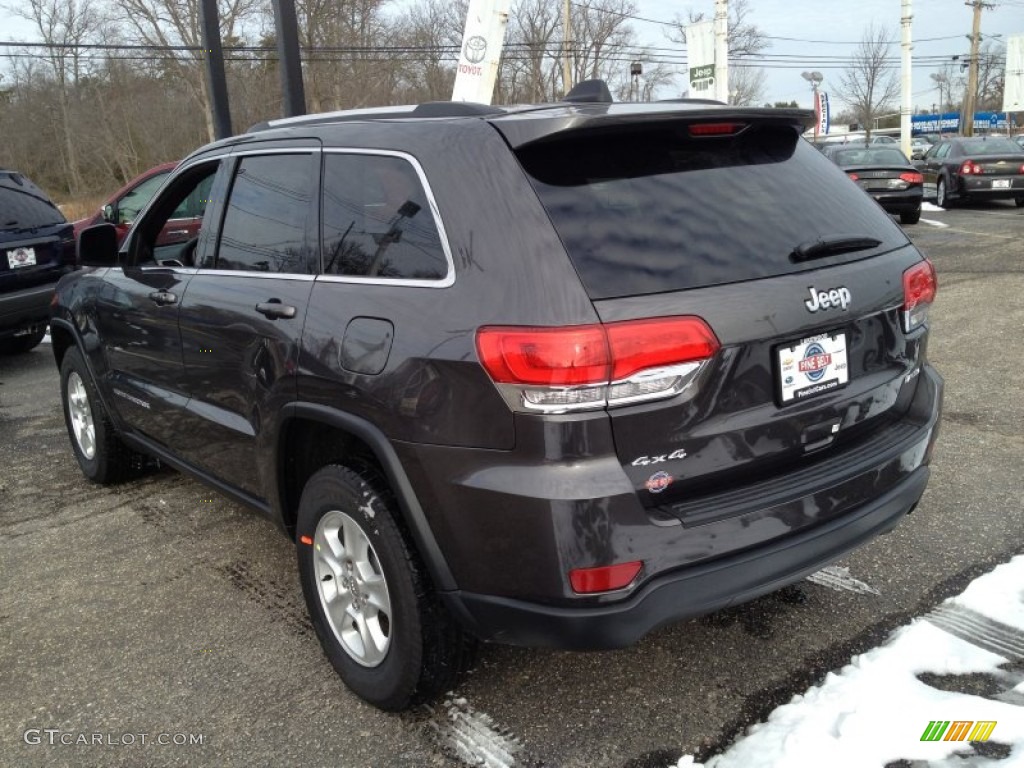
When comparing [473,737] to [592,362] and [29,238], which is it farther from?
[29,238]

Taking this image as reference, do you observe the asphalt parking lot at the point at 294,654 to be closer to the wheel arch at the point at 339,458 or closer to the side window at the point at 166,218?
the wheel arch at the point at 339,458

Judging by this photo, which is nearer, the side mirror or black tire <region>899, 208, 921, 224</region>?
the side mirror

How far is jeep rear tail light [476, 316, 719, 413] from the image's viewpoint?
210cm

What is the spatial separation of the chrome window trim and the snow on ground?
1.48 m

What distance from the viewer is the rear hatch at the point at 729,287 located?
221cm

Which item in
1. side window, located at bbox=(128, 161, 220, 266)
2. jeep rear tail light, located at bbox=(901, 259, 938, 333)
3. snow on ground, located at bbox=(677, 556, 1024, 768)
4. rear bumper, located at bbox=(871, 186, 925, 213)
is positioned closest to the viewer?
snow on ground, located at bbox=(677, 556, 1024, 768)

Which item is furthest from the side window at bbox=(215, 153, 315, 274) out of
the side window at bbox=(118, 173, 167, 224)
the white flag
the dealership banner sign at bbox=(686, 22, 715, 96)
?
the white flag

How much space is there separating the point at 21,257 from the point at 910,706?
787cm

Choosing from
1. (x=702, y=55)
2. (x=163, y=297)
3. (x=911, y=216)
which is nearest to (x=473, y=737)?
(x=163, y=297)

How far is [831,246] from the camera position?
8.50 feet

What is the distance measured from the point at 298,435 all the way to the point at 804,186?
183 cm

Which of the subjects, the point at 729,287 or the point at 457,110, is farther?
the point at 457,110

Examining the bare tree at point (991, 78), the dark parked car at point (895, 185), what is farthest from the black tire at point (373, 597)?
the bare tree at point (991, 78)

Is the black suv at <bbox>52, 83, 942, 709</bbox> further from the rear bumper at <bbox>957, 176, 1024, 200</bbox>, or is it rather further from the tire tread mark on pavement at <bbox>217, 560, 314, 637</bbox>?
the rear bumper at <bbox>957, 176, 1024, 200</bbox>
